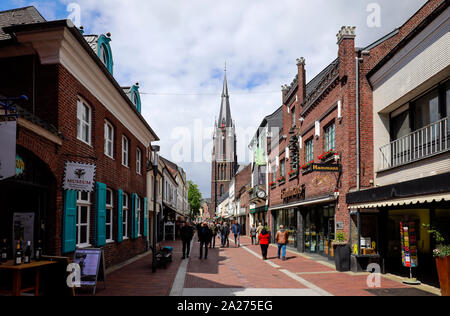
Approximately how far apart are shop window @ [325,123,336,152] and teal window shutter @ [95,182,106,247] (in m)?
8.98

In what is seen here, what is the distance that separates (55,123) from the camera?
32.3ft

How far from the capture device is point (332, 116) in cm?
1597

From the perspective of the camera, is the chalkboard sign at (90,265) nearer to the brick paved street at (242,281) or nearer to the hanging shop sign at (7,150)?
the brick paved street at (242,281)

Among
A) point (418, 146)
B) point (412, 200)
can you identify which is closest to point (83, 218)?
point (412, 200)

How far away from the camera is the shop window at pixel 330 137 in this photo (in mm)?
16000

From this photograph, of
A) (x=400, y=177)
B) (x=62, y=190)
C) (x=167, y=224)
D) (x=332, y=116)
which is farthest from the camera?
(x=167, y=224)

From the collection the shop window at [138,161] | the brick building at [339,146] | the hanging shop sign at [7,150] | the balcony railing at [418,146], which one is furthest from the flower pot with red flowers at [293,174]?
the hanging shop sign at [7,150]

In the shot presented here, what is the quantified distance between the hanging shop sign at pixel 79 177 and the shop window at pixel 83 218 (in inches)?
83.8

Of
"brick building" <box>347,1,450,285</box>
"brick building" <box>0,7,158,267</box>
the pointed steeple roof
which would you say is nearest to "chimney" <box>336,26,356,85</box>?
"brick building" <box>347,1,450,285</box>

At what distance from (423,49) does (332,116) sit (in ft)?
17.8

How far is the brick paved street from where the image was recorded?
941cm
